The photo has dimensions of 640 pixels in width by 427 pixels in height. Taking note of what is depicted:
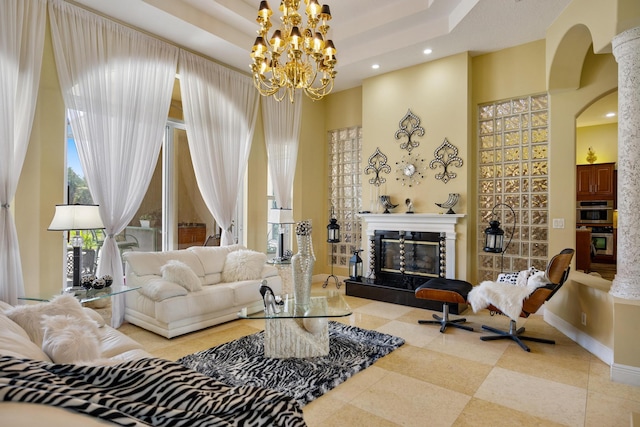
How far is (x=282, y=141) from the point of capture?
246 inches

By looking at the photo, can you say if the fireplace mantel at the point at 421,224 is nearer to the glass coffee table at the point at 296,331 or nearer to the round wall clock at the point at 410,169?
the round wall clock at the point at 410,169

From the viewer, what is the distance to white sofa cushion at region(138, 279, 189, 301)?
365 centimetres

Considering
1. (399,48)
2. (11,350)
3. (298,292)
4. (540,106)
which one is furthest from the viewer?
(399,48)

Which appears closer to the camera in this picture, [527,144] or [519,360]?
[519,360]

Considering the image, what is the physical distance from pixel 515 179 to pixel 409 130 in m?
1.78

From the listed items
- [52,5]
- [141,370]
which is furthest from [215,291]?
[52,5]

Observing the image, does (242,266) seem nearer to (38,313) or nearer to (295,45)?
(38,313)

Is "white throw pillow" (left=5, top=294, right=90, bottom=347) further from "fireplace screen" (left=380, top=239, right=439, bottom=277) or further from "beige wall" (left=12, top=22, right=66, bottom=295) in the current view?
"fireplace screen" (left=380, top=239, right=439, bottom=277)

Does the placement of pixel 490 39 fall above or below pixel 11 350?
above

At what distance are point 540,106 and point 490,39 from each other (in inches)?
45.8

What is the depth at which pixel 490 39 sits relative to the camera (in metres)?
4.77

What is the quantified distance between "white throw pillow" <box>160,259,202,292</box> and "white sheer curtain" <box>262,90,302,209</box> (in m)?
2.52

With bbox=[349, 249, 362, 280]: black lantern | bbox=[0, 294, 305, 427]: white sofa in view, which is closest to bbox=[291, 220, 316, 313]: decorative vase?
bbox=[0, 294, 305, 427]: white sofa

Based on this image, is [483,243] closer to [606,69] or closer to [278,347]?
[606,69]
